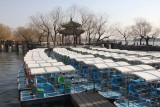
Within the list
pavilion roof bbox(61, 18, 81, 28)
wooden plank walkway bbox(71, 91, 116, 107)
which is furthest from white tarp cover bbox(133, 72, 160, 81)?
pavilion roof bbox(61, 18, 81, 28)

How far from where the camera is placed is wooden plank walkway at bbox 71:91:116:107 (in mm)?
15278

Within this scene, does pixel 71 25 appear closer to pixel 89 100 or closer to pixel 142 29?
pixel 142 29

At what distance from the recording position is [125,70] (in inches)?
647

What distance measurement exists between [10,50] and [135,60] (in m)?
72.9

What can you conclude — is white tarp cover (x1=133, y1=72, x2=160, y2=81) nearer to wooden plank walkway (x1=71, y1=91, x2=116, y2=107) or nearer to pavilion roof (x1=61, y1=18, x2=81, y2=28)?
wooden plank walkway (x1=71, y1=91, x2=116, y2=107)

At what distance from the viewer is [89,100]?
1619cm

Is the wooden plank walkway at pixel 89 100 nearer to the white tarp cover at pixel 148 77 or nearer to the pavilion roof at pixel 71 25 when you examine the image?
the white tarp cover at pixel 148 77

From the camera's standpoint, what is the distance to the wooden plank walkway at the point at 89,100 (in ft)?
50.1

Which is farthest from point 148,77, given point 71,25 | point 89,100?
point 71,25

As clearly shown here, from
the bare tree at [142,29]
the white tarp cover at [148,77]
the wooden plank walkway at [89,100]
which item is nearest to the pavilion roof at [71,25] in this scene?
the bare tree at [142,29]

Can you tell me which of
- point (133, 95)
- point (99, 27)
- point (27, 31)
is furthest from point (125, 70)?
point (27, 31)

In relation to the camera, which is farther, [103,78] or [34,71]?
[103,78]

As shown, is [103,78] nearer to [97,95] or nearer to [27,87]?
[97,95]

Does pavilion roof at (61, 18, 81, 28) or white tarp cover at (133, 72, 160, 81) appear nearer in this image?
white tarp cover at (133, 72, 160, 81)
